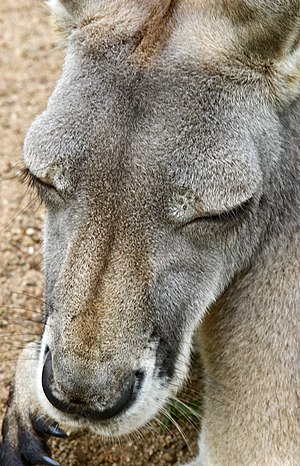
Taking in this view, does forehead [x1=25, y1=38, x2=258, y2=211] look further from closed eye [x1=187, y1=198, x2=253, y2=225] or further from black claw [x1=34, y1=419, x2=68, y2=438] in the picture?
black claw [x1=34, y1=419, x2=68, y2=438]

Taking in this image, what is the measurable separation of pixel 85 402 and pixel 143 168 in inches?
30.7

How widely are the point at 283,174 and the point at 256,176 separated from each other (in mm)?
229

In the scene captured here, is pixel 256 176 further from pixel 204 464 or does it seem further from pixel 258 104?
pixel 204 464

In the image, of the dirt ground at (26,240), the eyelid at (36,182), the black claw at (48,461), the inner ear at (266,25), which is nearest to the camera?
the inner ear at (266,25)

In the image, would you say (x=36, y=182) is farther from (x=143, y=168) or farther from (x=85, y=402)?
(x=85, y=402)

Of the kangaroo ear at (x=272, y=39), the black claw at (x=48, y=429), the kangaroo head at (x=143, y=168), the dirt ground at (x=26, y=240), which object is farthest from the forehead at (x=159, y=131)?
the black claw at (x=48, y=429)

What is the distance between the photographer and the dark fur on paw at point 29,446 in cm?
400

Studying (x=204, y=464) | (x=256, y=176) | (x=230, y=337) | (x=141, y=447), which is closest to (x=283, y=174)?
(x=256, y=176)

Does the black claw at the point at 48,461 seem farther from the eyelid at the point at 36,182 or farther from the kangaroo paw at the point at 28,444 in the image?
the eyelid at the point at 36,182

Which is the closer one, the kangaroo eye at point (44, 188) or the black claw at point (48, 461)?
the kangaroo eye at point (44, 188)

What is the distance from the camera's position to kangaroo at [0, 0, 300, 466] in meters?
3.00

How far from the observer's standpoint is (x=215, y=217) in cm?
306

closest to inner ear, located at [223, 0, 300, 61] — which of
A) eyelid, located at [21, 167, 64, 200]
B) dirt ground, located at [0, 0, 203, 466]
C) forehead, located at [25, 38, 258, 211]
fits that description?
forehead, located at [25, 38, 258, 211]

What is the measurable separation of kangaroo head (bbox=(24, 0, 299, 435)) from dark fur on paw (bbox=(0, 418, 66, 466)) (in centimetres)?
89
